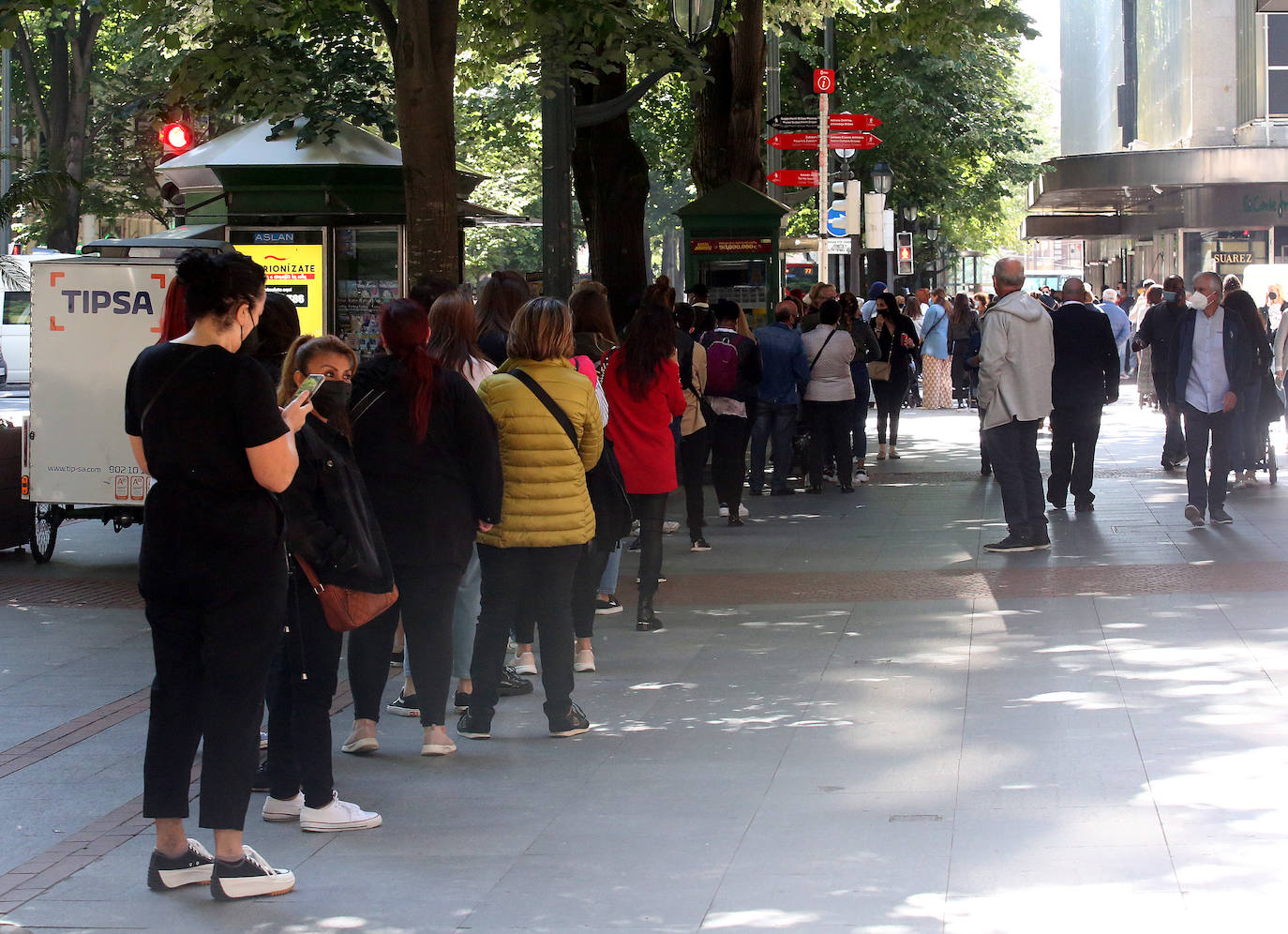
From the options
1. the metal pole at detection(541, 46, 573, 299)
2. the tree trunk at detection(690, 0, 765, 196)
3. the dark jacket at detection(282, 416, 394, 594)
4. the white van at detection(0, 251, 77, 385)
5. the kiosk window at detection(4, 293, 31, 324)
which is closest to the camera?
the dark jacket at detection(282, 416, 394, 594)

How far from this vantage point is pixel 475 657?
677cm

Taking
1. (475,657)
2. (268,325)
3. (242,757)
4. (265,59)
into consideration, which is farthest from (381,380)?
(265,59)

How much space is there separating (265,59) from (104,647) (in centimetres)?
603

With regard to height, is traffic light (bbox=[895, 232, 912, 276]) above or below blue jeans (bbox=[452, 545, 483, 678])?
above

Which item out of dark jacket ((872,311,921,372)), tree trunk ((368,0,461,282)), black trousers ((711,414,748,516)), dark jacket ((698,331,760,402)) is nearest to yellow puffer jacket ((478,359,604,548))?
tree trunk ((368,0,461,282))

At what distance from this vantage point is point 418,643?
641 cm

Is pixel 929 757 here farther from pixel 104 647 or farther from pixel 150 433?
pixel 104 647

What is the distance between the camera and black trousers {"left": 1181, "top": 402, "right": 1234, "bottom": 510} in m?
11.9

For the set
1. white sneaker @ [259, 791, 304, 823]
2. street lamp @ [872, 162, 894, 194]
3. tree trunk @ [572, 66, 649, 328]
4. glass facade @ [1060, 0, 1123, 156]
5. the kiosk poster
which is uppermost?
glass facade @ [1060, 0, 1123, 156]

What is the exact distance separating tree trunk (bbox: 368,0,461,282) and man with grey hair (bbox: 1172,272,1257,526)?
17.4 ft

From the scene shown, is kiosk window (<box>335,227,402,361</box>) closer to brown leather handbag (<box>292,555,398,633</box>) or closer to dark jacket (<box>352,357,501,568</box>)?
dark jacket (<box>352,357,501,568</box>)

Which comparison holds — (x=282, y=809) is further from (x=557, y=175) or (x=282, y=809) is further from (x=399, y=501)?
(x=557, y=175)

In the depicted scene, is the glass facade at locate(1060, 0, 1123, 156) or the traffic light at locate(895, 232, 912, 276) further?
the glass facade at locate(1060, 0, 1123, 156)

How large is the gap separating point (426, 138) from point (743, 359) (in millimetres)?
3293
